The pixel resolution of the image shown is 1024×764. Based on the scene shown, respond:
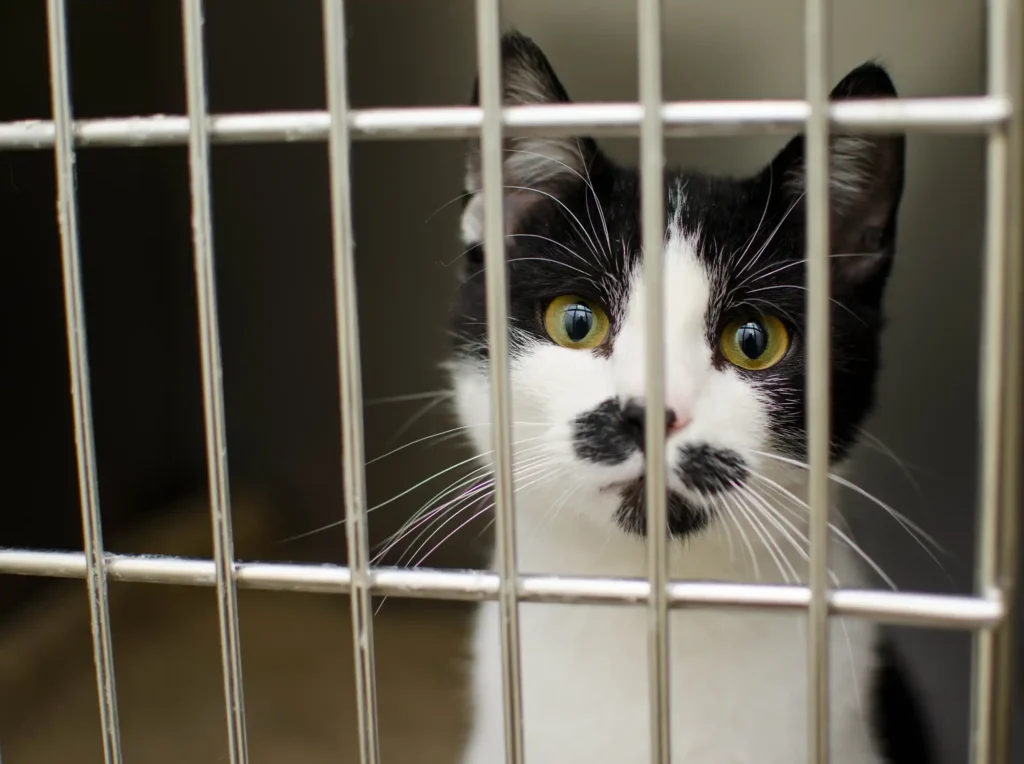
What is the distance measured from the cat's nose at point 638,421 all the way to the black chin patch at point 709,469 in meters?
0.02

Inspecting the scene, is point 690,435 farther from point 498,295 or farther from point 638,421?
point 498,295

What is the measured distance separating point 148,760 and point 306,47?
106 centimetres

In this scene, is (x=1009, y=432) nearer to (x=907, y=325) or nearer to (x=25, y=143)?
(x=25, y=143)

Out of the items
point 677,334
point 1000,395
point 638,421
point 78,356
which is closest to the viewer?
point 1000,395

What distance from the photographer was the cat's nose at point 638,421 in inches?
28.1

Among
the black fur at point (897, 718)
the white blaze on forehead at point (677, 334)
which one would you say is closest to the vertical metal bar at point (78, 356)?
the white blaze on forehead at point (677, 334)

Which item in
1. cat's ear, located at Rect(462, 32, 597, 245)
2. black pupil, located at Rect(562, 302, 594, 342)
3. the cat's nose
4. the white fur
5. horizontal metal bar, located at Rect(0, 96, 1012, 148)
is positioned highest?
cat's ear, located at Rect(462, 32, 597, 245)

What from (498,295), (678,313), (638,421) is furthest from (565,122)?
(678,313)

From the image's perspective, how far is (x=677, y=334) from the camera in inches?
32.8

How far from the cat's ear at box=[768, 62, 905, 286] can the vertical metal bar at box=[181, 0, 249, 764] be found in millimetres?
619

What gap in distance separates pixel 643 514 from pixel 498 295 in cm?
42

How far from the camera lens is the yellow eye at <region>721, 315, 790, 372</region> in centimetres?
89

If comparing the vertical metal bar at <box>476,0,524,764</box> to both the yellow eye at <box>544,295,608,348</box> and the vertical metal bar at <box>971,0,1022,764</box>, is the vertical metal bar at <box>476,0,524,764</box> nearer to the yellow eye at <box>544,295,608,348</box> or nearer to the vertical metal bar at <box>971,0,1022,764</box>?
the vertical metal bar at <box>971,0,1022,764</box>

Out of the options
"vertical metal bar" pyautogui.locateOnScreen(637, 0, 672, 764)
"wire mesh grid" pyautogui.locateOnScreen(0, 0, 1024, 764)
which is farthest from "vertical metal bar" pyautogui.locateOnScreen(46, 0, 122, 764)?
"vertical metal bar" pyautogui.locateOnScreen(637, 0, 672, 764)
